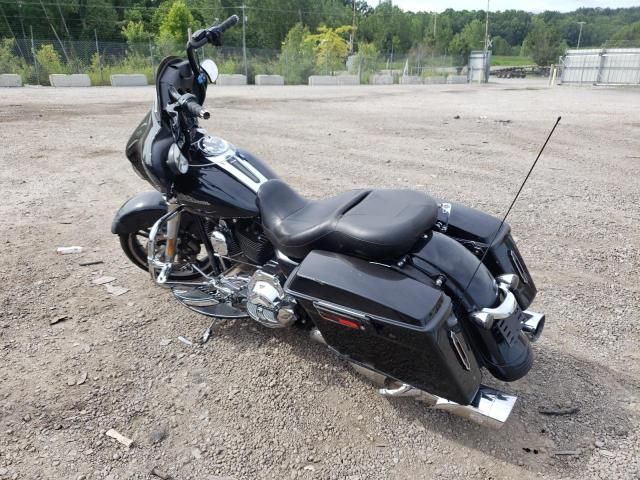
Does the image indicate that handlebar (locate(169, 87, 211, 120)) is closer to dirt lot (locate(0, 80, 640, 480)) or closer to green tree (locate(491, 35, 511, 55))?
dirt lot (locate(0, 80, 640, 480))

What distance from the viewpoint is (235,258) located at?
313cm

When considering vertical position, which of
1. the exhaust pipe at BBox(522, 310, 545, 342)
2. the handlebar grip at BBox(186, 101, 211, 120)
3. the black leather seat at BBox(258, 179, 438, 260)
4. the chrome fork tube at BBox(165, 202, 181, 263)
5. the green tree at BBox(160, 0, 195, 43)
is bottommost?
the exhaust pipe at BBox(522, 310, 545, 342)

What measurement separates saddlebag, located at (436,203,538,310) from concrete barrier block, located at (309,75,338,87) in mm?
31124

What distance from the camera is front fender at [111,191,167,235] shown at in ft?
11.4

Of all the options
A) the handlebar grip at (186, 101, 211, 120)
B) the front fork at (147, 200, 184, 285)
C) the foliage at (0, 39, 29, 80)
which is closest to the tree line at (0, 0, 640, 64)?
the foliage at (0, 39, 29, 80)

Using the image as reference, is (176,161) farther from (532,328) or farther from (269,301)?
(532,328)

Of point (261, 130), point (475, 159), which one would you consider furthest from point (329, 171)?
point (261, 130)

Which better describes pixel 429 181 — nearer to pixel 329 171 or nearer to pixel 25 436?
pixel 329 171

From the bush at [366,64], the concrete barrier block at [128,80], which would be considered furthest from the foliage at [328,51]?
the concrete barrier block at [128,80]

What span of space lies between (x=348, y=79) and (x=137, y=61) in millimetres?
13724

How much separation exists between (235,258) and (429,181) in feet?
13.6

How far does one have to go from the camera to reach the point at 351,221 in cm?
233

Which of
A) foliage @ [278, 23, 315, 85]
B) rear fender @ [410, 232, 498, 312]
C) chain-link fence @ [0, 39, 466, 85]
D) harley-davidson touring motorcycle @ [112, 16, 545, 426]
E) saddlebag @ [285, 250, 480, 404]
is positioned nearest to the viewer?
saddlebag @ [285, 250, 480, 404]

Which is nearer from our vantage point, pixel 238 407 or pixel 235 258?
pixel 238 407
